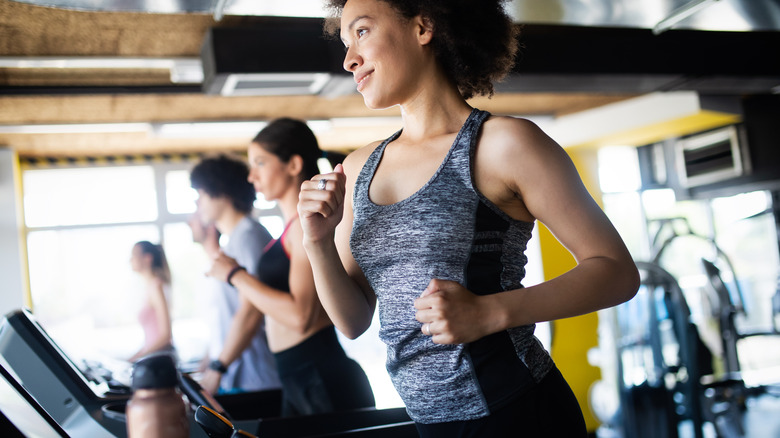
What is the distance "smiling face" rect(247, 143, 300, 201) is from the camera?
235cm

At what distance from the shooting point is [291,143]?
2361 millimetres

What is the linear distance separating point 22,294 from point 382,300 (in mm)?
6936

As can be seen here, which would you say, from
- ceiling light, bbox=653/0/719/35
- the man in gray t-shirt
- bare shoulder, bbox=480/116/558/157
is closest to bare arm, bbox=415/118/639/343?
bare shoulder, bbox=480/116/558/157

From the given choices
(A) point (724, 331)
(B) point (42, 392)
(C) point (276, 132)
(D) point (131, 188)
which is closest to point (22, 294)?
(D) point (131, 188)

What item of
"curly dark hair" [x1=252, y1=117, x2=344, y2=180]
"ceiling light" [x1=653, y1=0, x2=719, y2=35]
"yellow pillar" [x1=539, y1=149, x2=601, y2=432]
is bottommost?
"yellow pillar" [x1=539, y1=149, x2=601, y2=432]

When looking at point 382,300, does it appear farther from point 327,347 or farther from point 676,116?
point 676,116

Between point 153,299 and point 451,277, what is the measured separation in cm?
353

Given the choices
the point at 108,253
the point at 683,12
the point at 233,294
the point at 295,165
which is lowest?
the point at 233,294

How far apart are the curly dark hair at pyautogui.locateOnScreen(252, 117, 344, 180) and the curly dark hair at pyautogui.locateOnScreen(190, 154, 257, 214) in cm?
54

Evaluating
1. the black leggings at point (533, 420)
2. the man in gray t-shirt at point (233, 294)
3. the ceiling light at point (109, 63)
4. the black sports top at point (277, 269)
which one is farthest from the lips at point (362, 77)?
the ceiling light at point (109, 63)

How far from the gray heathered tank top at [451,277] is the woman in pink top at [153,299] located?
3.15 m

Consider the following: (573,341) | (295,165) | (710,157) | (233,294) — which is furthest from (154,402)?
(710,157)

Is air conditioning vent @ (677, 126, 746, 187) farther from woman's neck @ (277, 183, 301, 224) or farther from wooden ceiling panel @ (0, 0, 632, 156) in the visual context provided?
woman's neck @ (277, 183, 301, 224)

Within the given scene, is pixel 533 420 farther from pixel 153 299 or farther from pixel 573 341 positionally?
pixel 573 341
